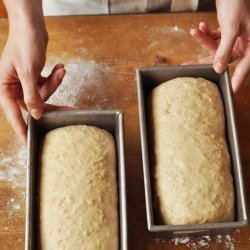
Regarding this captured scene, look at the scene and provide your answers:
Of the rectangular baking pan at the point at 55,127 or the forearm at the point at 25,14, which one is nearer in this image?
the rectangular baking pan at the point at 55,127

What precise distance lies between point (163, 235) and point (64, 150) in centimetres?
42

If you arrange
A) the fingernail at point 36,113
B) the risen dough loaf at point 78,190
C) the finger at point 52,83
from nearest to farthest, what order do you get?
the risen dough loaf at point 78,190, the fingernail at point 36,113, the finger at point 52,83

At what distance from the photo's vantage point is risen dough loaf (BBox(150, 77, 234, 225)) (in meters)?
1.37

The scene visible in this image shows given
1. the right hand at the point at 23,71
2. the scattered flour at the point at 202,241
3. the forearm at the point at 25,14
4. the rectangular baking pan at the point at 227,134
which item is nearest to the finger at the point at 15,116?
the right hand at the point at 23,71

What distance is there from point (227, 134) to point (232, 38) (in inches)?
12.8

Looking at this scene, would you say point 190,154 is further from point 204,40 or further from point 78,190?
point 204,40

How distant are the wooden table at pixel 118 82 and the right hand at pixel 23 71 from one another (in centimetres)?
16

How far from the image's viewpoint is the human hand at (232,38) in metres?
1.51

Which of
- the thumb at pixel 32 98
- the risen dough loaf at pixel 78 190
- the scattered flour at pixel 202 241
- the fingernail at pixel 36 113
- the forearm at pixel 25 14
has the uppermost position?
the forearm at pixel 25 14

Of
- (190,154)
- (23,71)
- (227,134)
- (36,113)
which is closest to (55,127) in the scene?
(36,113)

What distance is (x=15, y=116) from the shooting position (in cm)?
149

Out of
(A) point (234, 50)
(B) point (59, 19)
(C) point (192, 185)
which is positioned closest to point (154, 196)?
(C) point (192, 185)

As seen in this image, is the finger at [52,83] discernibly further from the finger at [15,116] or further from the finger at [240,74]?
the finger at [240,74]

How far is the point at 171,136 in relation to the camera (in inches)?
57.4
